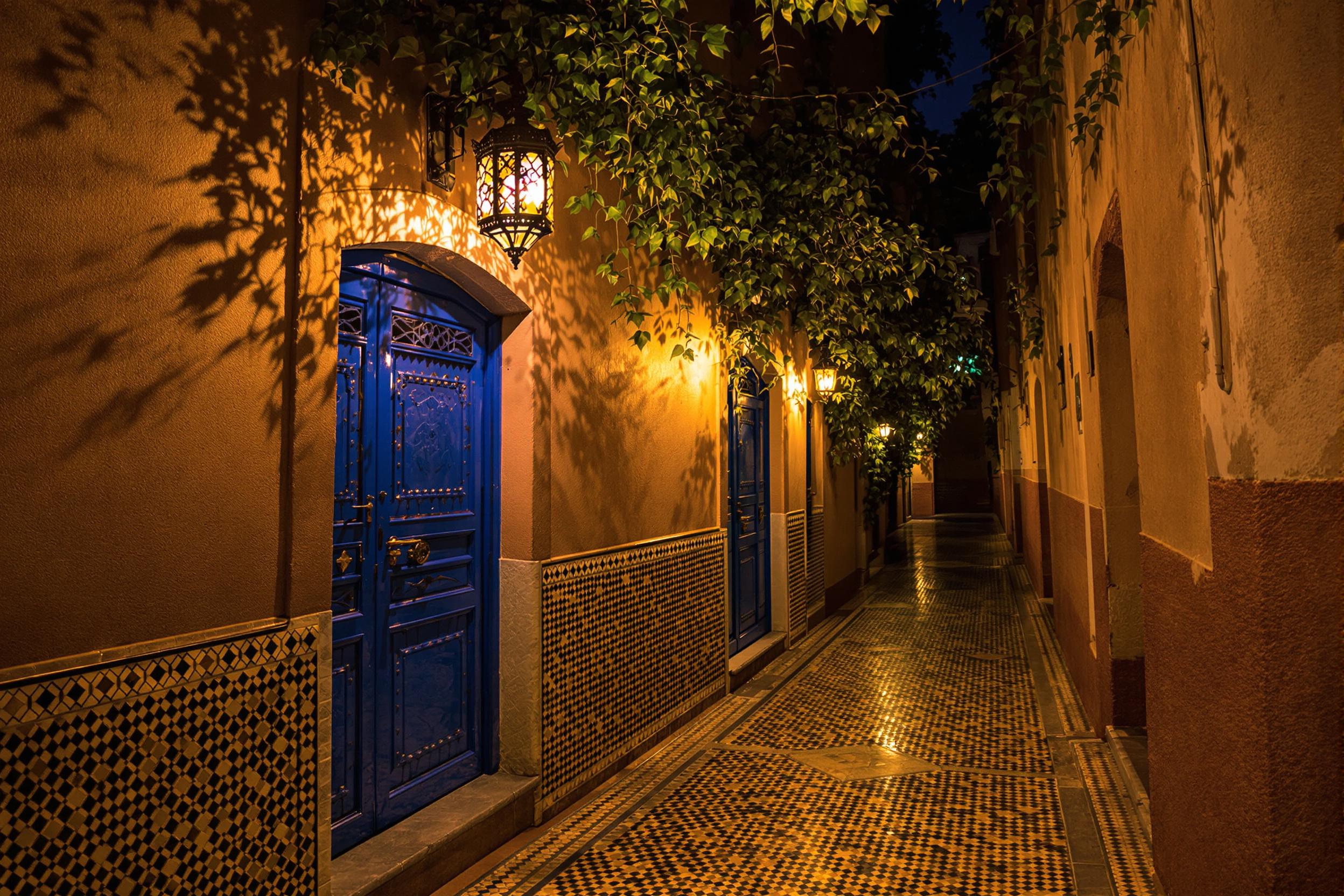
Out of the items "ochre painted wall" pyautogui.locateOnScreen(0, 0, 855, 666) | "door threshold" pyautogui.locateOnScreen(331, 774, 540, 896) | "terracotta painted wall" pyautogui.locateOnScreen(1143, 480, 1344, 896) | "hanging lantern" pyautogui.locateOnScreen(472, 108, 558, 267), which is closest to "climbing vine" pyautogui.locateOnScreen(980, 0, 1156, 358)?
"terracotta painted wall" pyautogui.locateOnScreen(1143, 480, 1344, 896)

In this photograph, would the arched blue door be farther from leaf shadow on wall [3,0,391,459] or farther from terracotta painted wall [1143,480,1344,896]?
terracotta painted wall [1143,480,1344,896]

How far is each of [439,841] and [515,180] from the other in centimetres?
285

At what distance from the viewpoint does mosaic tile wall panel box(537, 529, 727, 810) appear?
14.6ft

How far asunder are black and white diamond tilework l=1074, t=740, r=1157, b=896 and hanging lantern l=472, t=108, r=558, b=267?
373 cm

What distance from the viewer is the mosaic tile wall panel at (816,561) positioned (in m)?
9.91

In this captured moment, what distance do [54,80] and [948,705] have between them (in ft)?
21.0

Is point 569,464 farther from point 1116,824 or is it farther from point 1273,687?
point 1273,687

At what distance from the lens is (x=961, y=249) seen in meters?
29.5

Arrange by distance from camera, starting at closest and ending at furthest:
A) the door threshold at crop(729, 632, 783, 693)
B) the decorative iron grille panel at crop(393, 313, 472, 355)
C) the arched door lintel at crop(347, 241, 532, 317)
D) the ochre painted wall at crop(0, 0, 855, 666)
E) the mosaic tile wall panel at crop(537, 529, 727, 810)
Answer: the ochre painted wall at crop(0, 0, 855, 666), the arched door lintel at crop(347, 241, 532, 317), the decorative iron grille panel at crop(393, 313, 472, 355), the mosaic tile wall panel at crop(537, 529, 727, 810), the door threshold at crop(729, 632, 783, 693)

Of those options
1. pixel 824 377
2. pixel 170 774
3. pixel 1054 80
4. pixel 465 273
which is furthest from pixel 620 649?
pixel 824 377

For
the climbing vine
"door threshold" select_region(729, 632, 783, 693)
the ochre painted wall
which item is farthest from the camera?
"door threshold" select_region(729, 632, 783, 693)

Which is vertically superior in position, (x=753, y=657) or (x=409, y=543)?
(x=409, y=543)

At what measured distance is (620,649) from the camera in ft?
16.7

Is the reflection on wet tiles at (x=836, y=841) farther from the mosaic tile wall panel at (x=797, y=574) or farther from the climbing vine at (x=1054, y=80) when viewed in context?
the mosaic tile wall panel at (x=797, y=574)
